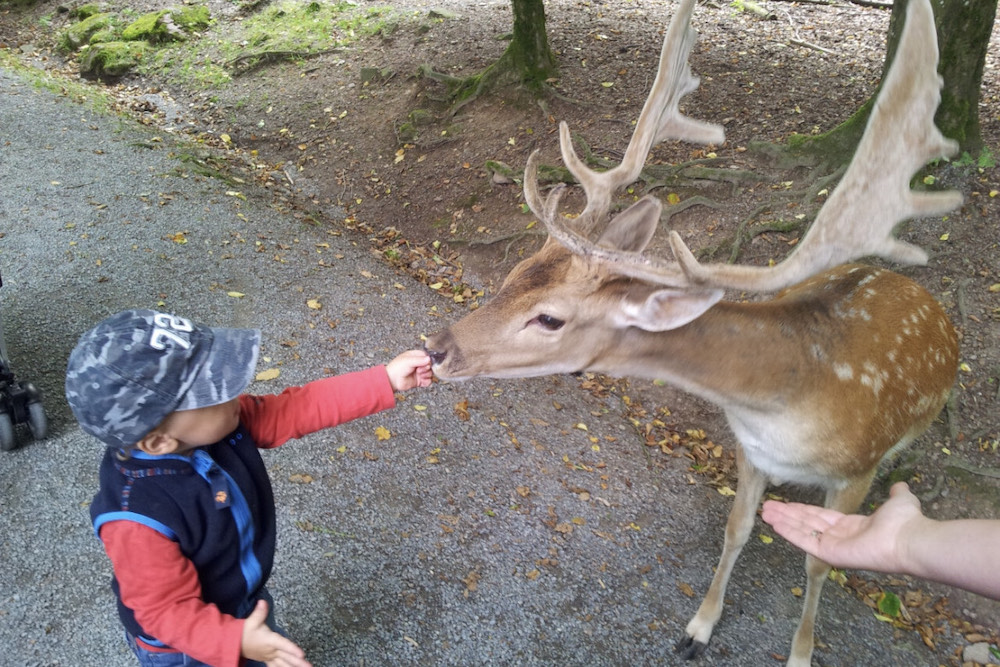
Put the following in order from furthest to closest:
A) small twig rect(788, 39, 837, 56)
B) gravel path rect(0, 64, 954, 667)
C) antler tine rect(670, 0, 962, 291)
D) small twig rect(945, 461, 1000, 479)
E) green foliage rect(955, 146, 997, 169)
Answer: small twig rect(788, 39, 837, 56), green foliage rect(955, 146, 997, 169), small twig rect(945, 461, 1000, 479), gravel path rect(0, 64, 954, 667), antler tine rect(670, 0, 962, 291)

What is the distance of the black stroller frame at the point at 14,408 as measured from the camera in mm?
3799

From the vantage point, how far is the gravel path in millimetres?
3254

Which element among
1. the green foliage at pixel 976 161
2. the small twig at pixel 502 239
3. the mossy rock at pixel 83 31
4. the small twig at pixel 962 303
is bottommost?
the mossy rock at pixel 83 31

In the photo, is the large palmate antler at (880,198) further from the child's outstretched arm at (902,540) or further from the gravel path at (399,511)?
the gravel path at (399,511)

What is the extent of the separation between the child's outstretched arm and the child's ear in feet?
6.06

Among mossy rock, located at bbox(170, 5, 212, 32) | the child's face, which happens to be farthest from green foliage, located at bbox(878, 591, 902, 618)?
mossy rock, located at bbox(170, 5, 212, 32)

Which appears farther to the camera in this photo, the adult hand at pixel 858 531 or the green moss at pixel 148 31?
the green moss at pixel 148 31

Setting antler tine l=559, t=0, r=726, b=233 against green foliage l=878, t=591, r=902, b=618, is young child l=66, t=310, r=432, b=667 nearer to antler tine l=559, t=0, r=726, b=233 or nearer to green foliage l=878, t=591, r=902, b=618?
antler tine l=559, t=0, r=726, b=233

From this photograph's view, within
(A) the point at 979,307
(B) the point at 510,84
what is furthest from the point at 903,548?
(B) the point at 510,84

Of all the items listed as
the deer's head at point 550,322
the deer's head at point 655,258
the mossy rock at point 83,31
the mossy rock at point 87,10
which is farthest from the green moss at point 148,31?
the deer's head at point 550,322

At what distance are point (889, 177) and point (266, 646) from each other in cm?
233

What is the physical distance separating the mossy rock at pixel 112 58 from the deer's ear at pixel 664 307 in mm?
11006

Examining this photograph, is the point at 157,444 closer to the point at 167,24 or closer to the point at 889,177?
the point at 889,177

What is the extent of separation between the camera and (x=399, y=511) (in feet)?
12.7
